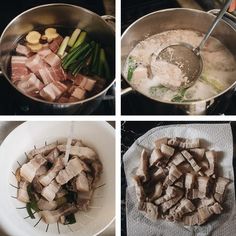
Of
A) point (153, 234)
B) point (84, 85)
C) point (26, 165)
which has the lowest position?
point (153, 234)

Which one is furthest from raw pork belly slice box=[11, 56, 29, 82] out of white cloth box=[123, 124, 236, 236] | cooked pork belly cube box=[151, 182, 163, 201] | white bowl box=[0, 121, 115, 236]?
cooked pork belly cube box=[151, 182, 163, 201]

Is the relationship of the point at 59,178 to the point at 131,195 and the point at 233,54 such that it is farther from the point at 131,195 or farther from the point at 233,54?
the point at 233,54

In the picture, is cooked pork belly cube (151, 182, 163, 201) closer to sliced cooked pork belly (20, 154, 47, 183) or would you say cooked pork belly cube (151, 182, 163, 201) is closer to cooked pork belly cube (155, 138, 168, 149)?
cooked pork belly cube (155, 138, 168, 149)

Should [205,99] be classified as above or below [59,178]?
above

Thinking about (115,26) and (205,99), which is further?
(115,26)

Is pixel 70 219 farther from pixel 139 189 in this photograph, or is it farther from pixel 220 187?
pixel 220 187

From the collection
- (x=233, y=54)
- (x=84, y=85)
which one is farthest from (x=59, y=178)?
(x=233, y=54)

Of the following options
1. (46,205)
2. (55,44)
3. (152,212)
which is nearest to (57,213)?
(46,205)

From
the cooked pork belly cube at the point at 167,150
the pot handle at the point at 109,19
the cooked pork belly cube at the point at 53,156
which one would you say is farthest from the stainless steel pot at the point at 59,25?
the cooked pork belly cube at the point at 167,150
